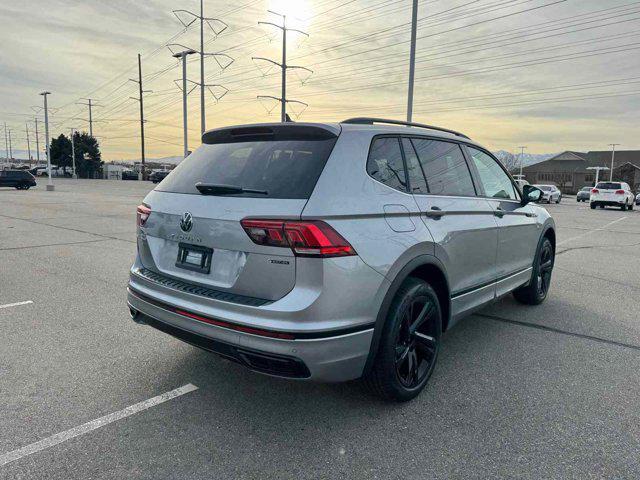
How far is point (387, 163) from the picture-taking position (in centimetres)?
306

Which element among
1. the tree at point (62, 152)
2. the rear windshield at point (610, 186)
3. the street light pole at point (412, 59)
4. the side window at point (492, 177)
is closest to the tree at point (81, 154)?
the tree at point (62, 152)

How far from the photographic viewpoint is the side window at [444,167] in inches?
135

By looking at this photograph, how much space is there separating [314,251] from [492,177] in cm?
269

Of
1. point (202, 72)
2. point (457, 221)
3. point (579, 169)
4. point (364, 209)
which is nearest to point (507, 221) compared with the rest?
point (457, 221)

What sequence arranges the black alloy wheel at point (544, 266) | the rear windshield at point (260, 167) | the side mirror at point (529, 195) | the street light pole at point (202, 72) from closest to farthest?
1. the rear windshield at point (260, 167)
2. the side mirror at point (529, 195)
3. the black alloy wheel at point (544, 266)
4. the street light pole at point (202, 72)

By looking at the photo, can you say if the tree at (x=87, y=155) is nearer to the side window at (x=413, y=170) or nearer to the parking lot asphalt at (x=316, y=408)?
the parking lot asphalt at (x=316, y=408)

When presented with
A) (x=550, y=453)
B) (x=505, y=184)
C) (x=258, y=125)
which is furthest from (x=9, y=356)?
(x=505, y=184)

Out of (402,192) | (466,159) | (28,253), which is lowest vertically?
(28,253)

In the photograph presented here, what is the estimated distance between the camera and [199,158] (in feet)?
11.1

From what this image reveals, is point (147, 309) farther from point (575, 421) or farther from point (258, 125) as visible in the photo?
point (575, 421)

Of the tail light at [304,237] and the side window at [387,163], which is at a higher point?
the side window at [387,163]

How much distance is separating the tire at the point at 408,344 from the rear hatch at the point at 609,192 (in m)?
29.1

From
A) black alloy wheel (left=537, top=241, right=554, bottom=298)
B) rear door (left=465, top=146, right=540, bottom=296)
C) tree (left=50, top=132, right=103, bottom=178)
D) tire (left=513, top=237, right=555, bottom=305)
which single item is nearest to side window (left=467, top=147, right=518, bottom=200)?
rear door (left=465, top=146, right=540, bottom=296)

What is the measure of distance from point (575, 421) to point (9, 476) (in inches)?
124
